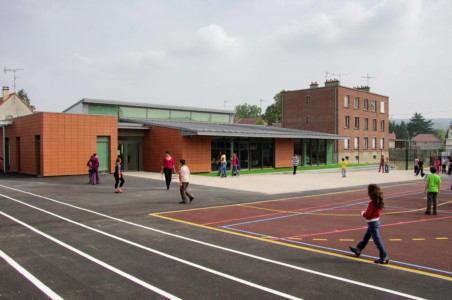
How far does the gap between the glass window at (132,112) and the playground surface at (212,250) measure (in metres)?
20.3

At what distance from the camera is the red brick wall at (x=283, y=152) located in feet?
117

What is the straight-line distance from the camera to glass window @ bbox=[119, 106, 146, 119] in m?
35.1

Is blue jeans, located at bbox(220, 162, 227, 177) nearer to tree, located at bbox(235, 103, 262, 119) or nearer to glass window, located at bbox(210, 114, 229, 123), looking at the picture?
glass window, located at bbox(210, 114, 229, 123)

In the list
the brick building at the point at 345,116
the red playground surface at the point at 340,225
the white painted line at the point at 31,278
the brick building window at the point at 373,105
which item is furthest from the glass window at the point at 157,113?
the brick building window at the point at 373,105

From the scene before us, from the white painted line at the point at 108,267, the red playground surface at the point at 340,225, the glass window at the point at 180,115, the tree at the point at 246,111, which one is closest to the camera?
the white painted line at the point at 108,267

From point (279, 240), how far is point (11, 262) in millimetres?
5311

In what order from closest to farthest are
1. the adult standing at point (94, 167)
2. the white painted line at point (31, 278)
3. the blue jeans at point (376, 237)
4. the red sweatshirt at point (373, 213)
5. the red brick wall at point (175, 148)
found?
the white painted line at point (31, 278)
the blue jeans at point (376, 237)
the red sweatshirt at point (373, 213)
the adult standing at point (94, 167)
the red brick wall at point (175, 148)

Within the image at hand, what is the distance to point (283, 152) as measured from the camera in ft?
119

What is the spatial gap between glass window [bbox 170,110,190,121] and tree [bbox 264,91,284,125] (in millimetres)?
51433

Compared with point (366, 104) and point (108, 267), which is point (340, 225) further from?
point (366, 104)

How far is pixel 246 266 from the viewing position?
6809 millimetres

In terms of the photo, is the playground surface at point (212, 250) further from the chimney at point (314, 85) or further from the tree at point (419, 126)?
the tree at point (419, 126)

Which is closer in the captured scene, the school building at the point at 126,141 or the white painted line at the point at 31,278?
the white painted line at the point at 31,278

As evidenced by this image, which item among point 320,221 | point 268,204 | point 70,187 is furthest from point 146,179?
point 320,221
